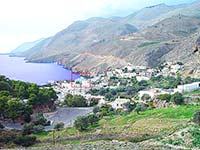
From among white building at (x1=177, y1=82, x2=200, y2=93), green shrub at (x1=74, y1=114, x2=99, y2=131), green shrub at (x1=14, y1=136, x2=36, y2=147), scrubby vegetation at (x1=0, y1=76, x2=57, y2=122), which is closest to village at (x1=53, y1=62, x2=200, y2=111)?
A: white building at (x1=177, y1=82, x2=200, y2=93)

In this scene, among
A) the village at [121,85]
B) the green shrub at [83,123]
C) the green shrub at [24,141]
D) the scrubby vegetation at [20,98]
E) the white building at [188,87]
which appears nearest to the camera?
the green shrub at [24,141]

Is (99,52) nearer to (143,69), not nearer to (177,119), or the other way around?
(143,69)

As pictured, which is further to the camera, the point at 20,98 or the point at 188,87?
the point at 188,87

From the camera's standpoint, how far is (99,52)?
144750 mm

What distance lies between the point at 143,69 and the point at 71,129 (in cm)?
6461

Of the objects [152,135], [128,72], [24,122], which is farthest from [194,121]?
[128,72]

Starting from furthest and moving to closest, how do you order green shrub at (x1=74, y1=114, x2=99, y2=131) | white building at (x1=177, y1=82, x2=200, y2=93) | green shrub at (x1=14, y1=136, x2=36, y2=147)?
white building at (x1=177, y1=82, x2=200, y2=93)
green shrub at (x1=74, y1=114, x2=99, y2=131)
green shrub at (x1=14, y1=136, x2=36, y2=147)

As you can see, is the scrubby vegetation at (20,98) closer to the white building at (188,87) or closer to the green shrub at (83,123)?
the green shrub at (83,123)

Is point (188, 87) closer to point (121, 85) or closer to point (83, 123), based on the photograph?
point (83, 123)

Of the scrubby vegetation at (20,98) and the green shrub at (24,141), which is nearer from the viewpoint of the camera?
the green shrub at (24,141)

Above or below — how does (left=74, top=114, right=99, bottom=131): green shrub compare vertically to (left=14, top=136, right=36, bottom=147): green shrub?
above

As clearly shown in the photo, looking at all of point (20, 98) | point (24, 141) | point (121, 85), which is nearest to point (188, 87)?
point (20, 98)

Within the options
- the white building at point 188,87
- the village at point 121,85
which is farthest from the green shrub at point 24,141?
the white building at point 188,87

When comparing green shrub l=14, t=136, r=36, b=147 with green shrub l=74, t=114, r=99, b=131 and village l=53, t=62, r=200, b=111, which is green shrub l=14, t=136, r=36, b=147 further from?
village l=53, t=62, r=200, b=111
